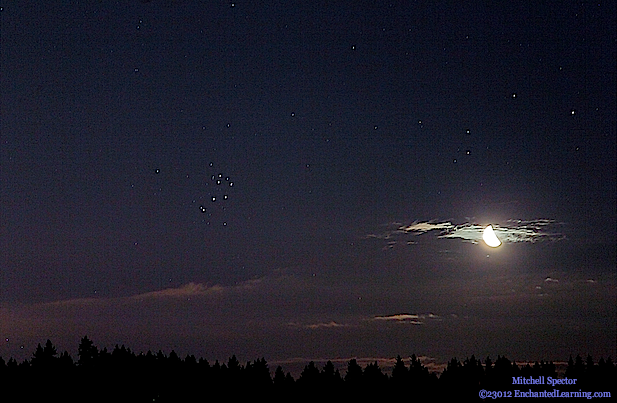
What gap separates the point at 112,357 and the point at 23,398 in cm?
1389

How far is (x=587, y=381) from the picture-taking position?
102m

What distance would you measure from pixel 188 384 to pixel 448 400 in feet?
102

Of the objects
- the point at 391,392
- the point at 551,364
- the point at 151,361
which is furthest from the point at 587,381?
the point at 151,361

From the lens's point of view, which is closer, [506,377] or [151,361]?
[506,377]

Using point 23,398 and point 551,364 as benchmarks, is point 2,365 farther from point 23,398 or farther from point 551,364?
point 551,364

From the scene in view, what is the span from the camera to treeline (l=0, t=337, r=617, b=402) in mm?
100812

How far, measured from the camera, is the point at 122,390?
10444 centimetres

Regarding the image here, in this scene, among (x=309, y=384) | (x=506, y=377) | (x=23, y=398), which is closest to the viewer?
(x=23, y=398)

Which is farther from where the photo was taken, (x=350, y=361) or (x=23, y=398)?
(x=350, y=361)

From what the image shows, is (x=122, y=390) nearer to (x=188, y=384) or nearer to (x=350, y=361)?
(x=188, y=384)

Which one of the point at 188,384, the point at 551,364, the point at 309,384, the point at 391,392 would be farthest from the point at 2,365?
the point at 551,364

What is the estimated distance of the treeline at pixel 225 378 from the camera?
101m

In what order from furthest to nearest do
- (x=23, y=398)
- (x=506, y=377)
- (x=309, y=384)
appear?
(x=309, y=384), (x=506, y=377), (x=23, y=398)

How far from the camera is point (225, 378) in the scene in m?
110
